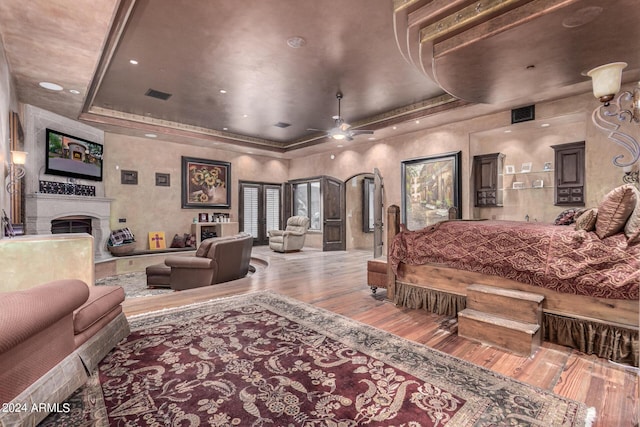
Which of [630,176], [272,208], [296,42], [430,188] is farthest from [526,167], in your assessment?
[272,208]

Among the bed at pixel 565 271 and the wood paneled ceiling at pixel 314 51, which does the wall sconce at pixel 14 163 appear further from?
the bed at pixel 565 271

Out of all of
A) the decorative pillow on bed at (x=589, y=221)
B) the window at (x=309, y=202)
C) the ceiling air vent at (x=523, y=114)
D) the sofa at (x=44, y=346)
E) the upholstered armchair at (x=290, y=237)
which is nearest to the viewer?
the sofa at (x=44, y=346)

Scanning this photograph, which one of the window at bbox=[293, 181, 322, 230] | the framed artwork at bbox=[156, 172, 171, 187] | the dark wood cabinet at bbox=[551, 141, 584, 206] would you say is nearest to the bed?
the dark wood cabinet at bbox=[551, 141, 584, 206]

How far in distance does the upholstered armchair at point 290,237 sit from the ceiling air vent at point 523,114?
17.8 ft

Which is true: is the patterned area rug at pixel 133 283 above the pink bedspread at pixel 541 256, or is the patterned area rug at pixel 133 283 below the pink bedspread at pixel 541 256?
below

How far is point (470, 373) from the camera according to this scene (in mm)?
2039

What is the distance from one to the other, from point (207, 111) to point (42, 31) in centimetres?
379

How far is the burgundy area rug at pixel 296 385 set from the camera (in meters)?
1.60

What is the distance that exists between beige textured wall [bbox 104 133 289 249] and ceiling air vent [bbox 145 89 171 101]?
235 cm

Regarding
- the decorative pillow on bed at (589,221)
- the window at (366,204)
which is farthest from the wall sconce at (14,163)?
the window at (366,204)

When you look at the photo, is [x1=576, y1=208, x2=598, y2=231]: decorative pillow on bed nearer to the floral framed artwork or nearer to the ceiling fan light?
the ceiling fan light

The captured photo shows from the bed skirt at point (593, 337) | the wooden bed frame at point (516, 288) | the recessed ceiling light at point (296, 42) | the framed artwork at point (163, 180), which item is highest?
the recessed ceiling light at point (296, 42)

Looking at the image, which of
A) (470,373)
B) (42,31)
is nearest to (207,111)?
(42,31)

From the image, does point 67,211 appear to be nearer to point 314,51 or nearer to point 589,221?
point 314,51
